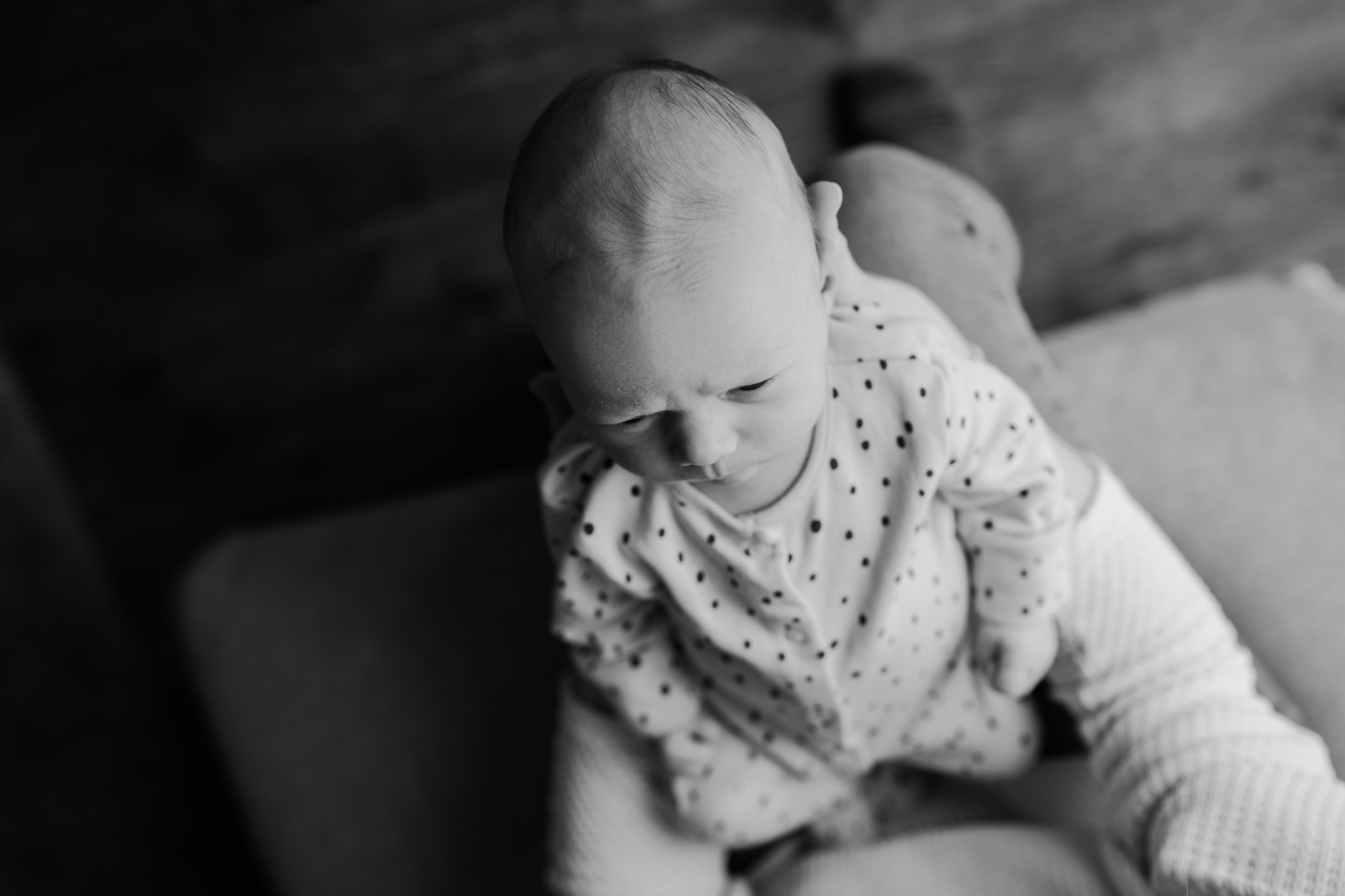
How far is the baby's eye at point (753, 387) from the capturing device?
0.57 meters

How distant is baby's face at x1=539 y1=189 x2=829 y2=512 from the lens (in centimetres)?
54

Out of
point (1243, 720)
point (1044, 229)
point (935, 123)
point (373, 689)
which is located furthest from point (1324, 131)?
point (373, 689)

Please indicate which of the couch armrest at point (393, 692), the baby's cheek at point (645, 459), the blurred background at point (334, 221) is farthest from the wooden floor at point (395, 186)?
the baby's cheek at point (645, 459)

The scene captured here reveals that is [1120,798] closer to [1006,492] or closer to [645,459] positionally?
[1006,492]

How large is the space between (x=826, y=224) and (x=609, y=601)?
0.95 ft

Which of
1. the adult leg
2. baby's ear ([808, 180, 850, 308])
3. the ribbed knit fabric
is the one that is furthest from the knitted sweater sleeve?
baby's ear ([808, 180, 850, 308])

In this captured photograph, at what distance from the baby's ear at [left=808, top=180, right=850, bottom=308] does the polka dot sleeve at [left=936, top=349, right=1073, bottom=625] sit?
99 millimetres

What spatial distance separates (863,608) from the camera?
2.37 ft

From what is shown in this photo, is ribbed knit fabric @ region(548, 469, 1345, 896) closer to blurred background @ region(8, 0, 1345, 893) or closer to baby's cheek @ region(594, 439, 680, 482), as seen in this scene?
baby's cheek @ region(594, 439, 680, 482)

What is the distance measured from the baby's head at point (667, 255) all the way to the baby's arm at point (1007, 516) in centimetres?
15

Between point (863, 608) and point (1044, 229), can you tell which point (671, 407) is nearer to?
point (863, 608)

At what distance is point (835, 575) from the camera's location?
0.71m

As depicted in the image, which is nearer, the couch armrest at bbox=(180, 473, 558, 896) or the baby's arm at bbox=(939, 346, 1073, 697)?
the baby's arm at bbox=(939, 346, 1073, 697)

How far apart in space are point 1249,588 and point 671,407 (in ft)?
1.79
